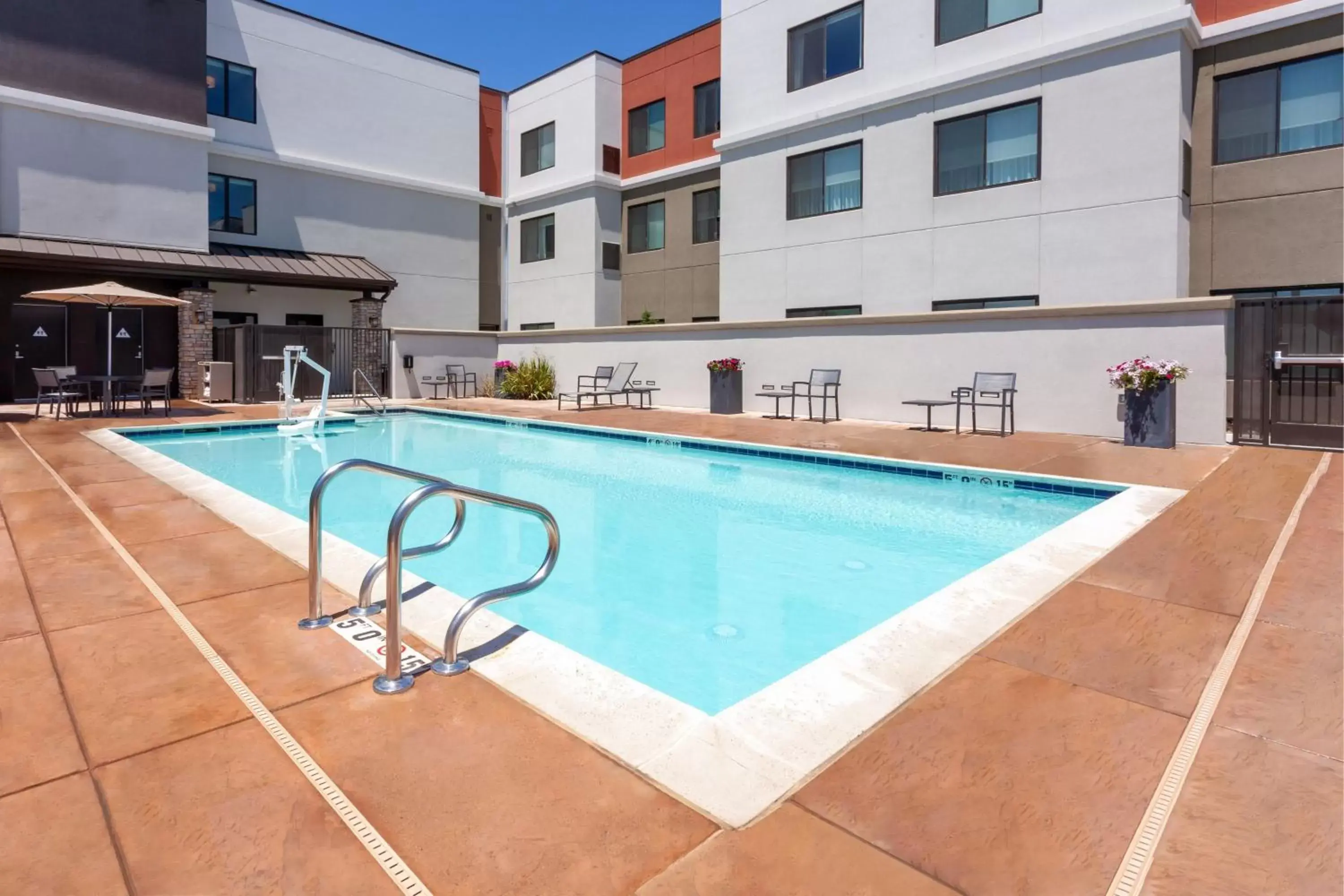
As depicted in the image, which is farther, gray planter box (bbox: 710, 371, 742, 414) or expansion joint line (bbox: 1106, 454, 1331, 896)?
gray planter box (bbox: 710, 371, 742, 414)

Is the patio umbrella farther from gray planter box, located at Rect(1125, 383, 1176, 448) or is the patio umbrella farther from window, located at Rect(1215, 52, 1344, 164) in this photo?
window, located at Rect(1215, 52, 1344, 164)

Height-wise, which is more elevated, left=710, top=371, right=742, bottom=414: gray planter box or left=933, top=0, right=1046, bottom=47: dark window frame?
left=933, top=0, right=1046, bottom=47: dark window frame

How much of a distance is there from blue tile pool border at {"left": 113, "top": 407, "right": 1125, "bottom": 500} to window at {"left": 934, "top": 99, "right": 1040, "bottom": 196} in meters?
7.99

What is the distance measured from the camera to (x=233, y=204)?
20766 millimetres

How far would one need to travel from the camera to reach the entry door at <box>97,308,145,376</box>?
710 inches

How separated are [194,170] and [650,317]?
12.2 meters

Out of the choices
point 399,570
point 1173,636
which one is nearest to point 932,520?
point 1173,636

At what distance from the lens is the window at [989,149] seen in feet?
47.5

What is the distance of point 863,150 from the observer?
16750 mm

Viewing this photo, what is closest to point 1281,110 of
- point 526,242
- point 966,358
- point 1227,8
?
point 1227,8

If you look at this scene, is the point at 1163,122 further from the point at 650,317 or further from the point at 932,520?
the point at 650,317

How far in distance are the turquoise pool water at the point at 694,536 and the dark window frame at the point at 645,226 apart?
12387mm

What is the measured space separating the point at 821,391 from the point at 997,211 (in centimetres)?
470

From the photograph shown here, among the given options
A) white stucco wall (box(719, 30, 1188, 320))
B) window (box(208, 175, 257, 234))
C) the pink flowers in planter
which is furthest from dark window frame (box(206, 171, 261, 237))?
the pink flowers in planter
